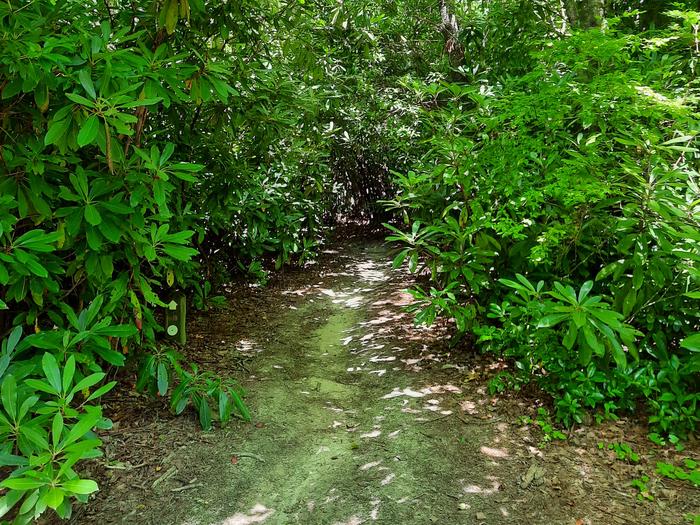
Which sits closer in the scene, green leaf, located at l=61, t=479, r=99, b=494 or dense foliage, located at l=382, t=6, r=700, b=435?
green leaf, located at l=61, t=479, r=99, b=494

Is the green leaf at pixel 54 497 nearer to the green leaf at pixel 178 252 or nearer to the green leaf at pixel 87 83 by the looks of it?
the green leaf at pixel 178 252

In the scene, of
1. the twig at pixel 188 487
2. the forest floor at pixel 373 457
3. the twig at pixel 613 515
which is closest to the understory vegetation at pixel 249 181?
the forest floor at pixel 373 457

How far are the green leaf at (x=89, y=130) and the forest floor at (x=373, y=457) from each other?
1.58 metres

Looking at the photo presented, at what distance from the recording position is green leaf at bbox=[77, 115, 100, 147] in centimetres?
174

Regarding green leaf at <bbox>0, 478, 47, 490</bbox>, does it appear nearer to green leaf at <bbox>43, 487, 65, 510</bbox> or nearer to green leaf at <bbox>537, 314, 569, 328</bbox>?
green leaf at <bbox>43, 487, 65, 510</bbox>

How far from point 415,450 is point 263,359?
1645mm

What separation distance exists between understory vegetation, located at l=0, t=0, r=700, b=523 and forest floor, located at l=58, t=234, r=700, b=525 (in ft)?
0.50

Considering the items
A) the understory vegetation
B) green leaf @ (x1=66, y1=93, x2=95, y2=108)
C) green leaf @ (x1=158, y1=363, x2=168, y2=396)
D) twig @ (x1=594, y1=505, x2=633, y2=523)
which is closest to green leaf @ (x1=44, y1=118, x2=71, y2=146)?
the understory vegetation

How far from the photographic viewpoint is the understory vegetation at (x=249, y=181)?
6.04 ft

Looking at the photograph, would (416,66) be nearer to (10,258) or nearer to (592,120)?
(592,120)

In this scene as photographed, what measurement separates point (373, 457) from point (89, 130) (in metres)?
2.03

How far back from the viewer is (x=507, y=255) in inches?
127

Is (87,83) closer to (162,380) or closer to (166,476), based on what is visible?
(162,380)

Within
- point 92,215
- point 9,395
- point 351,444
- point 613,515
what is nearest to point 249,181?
point 92,215
